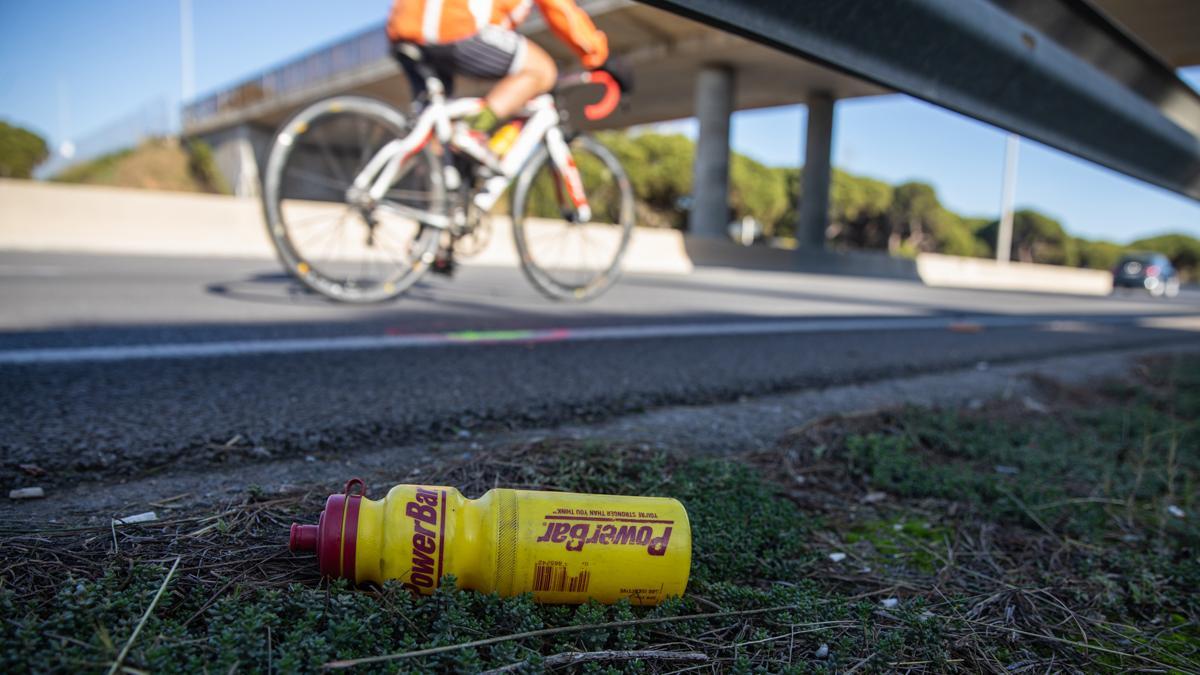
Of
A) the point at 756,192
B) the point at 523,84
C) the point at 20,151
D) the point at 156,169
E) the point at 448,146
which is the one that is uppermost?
the point at 20,151

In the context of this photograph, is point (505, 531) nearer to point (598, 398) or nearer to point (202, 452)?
point (202, 452)

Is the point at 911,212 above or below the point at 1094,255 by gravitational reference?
above

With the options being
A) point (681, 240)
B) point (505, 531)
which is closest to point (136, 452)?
point (505, 531)

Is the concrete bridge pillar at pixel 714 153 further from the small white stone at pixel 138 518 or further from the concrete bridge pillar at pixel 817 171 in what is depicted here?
the small white stone at pixel 138 518

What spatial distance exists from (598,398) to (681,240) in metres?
13.9

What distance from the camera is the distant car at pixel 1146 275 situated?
29.1 metres

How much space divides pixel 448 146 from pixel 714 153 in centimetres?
2069

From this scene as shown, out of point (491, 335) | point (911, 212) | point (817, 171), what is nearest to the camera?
point (491, 335)

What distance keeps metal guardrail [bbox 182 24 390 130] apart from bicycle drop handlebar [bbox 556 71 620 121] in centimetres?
2212

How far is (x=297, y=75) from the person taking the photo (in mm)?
34688

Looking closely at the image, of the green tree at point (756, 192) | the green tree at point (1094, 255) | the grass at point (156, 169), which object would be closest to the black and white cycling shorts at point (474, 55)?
the green tree at point (756, 192)

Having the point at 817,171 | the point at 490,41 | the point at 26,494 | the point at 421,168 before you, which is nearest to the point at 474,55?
the point at 490,41

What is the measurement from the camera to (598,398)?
84.2 inches

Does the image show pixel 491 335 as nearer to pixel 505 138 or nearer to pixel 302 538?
pixel 505 138
